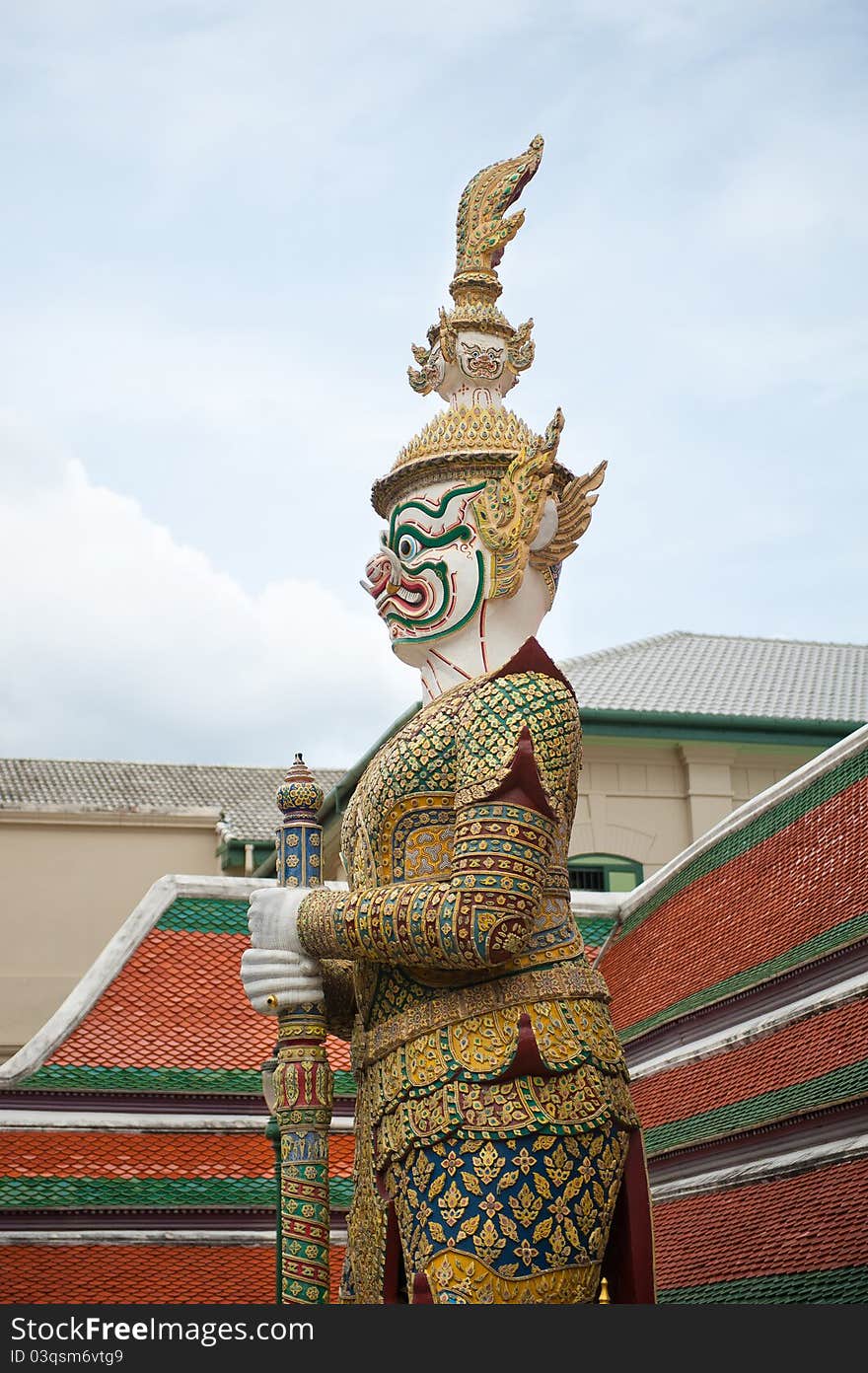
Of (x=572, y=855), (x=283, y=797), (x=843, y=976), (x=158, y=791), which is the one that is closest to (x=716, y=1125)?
(x=843, y=976)

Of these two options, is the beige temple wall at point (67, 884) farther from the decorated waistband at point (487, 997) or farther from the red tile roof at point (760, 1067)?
the decorated waistband at point (487, 997)

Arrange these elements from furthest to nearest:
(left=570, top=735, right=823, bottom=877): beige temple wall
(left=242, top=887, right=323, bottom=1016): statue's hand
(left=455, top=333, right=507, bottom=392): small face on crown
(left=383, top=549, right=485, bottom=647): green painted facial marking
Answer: (left=570, top=735, right=823, bottom=877): beige temple wall → (left=455, top=333, right=507, bottom=392): small face on crown → (left=383, top=549, right=485, bottom=647): green painted facial marking → (left=242, top=887, right=323, bottom=1016): statue's hand

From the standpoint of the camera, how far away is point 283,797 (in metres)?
5.01

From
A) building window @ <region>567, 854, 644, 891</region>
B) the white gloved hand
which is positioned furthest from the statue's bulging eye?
building window @ <region>567, 854, 644, 891</region>

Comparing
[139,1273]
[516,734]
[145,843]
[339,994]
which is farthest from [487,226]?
[145,843]

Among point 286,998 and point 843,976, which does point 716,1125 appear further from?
point 286,998

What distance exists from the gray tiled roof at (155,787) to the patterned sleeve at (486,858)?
16.8 m

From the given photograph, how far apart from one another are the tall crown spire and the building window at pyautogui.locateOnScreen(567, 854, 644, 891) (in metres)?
10.2

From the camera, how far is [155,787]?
78.2 ft

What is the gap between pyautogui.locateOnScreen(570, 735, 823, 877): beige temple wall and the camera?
15.6 metres

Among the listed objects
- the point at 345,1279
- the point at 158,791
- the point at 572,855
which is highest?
the point at 158,791

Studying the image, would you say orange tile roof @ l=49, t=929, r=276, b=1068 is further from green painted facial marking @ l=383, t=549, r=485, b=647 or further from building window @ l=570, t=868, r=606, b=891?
building window @ l=570, t=868, r=606, b=891

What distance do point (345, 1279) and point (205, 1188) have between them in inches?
94.7

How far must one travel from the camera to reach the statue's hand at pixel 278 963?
477cm
